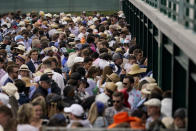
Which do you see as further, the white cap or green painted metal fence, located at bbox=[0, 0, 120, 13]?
green painted metal fence, located at bbox=[0, 0, 120, 13]

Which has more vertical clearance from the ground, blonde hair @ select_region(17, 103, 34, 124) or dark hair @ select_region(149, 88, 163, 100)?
blonde hair @ select_region(17, 103, 34, 124)

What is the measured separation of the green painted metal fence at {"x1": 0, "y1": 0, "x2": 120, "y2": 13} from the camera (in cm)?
5156

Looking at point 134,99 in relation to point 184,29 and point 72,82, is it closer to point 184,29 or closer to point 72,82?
point 72,82

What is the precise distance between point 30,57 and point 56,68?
104 inches

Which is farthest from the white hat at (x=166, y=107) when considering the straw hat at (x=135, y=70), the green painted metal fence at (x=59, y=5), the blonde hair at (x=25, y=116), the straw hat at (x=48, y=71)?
the green painted metal fence at (x=59, y=5)

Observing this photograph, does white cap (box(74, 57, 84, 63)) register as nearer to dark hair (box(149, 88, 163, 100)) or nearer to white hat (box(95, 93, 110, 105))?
white hat (box(95, 93, 110, 105))

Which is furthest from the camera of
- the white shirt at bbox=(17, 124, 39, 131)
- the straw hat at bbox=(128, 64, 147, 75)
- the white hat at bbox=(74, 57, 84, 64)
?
the white hat at bbox=(74, 57, 84, 64)

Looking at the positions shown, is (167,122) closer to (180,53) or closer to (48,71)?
(180,53)

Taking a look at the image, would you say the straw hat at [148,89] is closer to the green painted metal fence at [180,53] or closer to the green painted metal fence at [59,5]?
the green painted metal fence at [180,53]

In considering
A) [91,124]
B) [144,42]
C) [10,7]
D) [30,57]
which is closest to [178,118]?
[91,124]

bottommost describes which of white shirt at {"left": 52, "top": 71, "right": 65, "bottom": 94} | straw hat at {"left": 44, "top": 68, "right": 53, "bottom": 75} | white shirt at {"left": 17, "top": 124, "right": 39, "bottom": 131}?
white shirt at {"left": 52, "top": 71, "right": 65, "bottom": 94}

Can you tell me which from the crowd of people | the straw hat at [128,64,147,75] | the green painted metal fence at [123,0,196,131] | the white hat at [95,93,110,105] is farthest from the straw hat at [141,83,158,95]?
the straw hat at [128,64,147,75]

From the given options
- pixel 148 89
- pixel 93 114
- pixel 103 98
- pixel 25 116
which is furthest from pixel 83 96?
pixel 25 116

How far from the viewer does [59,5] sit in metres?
53.7
